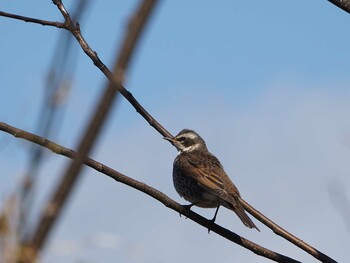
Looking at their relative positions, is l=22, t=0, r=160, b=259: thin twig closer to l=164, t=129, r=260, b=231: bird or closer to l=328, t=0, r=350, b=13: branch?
l=328, t=0, r=350, b=13: branch

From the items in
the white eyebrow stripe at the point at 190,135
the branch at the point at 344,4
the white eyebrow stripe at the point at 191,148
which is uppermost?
the white eyebrow stripe at the point at 190,135

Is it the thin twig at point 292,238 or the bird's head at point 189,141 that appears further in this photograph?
the bird's head at point 189,141

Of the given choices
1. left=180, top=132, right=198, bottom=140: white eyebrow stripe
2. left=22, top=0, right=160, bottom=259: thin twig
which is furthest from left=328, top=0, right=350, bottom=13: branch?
left=180, top=132, right=198, bottom=140: white eyebrow stripe

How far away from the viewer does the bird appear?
31.0 feet

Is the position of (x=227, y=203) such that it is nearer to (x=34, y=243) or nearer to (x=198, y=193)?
(x=198, y=193)

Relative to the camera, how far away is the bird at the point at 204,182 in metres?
9.44

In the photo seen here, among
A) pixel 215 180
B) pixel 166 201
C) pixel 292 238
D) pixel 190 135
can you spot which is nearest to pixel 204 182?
pixel 215 180

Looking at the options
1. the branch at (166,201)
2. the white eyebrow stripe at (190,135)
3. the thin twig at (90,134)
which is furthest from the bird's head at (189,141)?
the thin twig at (90,134)

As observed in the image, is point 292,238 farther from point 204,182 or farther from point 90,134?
point 90,134

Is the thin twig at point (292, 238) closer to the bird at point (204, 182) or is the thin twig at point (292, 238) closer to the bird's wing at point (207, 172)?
the bird at point (204, 182)

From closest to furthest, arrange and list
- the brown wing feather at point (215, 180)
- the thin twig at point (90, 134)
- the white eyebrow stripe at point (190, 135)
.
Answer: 1. the thin twig at point (90, 134)
2. the brown wing feather at point (215, 180)
3. the white eyebrow stripe at point (190, 135)

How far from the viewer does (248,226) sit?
333 inches

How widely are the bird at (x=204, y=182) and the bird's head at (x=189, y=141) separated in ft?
0.29

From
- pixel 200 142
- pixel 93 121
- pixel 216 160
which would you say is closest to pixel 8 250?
pixel 93 121
